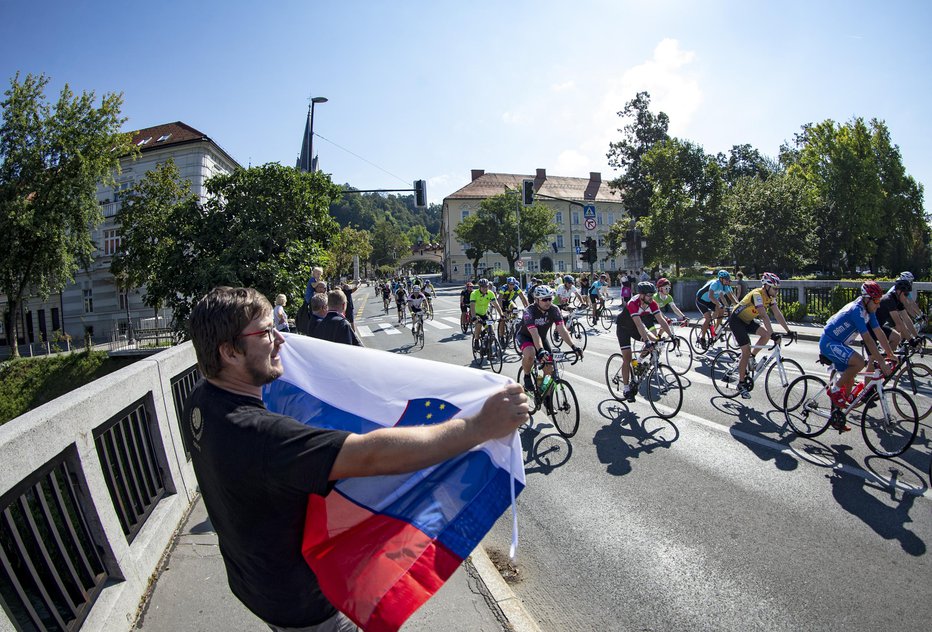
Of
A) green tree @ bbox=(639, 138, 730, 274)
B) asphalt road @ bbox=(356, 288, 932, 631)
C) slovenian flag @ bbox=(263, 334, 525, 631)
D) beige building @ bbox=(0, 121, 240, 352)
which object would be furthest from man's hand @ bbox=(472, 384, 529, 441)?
beige building @ bbox=(0, 121, 240, 352)

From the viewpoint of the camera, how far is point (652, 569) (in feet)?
13.8

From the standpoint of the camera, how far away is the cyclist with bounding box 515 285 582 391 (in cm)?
802

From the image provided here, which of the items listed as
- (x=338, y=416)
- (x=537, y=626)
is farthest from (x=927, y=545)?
(x=338, y=416)

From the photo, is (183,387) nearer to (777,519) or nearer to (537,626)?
(537,626)

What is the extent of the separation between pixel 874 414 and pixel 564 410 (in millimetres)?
4040

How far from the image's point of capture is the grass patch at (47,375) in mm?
24797

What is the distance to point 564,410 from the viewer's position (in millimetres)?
7504

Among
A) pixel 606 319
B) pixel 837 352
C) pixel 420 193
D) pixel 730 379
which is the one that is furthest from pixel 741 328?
pixel 420 193

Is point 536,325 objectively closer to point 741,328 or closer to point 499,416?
point 741,328

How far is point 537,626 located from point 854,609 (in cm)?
205

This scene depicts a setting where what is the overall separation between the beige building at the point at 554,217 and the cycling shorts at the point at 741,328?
71368 mm

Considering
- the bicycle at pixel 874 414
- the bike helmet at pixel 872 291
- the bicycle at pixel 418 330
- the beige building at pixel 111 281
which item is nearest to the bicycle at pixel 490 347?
the bicycle at pixel 418 330

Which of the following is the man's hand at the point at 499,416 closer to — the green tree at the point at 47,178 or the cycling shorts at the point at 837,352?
the cycling shorts at the point at 837,352

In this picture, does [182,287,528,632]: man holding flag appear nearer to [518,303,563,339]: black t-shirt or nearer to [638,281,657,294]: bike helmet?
[518,303,563,339]: black t-shirt
